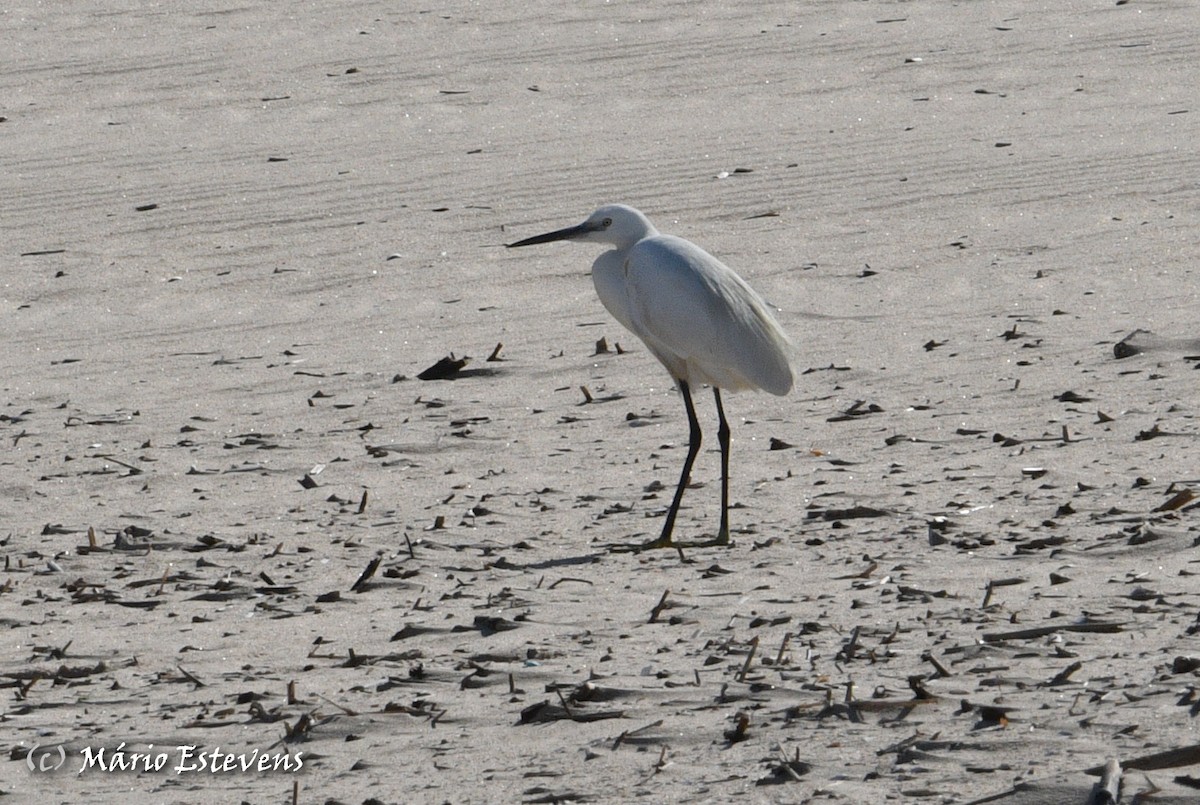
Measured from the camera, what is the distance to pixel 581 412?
24.2ft

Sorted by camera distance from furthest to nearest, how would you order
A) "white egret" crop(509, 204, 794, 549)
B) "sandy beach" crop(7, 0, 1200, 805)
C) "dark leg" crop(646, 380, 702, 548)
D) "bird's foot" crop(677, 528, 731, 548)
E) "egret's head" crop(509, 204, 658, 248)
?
"egret's head" crop(509, 204, 658, 248) < "white egret" crop(509, 204, 794, 549) < "dark leg" crop(646, 380, 702, 548) < "bird's foot" crop(677, 528, 731, 548) < "sandy beach" crop(7, 0, 1200, 805)

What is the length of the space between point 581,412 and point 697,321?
1.38 m

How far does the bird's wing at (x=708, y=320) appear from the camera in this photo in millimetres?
6086

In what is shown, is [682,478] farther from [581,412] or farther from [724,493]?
[581,412]

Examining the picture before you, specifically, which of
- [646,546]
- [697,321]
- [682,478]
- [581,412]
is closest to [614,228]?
[697,321]

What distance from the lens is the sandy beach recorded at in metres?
3.77

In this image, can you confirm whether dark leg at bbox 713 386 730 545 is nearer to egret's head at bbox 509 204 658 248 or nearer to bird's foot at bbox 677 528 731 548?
bird's foot at bbox 677 528 731 548

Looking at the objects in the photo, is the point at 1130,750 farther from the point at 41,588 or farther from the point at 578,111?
the point at 578,111

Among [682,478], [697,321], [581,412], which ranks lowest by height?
[581,412]

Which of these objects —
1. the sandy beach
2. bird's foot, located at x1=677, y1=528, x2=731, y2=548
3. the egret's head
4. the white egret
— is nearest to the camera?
the sandy beach

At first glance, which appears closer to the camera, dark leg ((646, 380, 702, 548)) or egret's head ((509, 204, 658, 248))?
dark leg ((646, 380, 702, 548))

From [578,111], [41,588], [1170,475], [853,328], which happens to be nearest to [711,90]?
[578,111]

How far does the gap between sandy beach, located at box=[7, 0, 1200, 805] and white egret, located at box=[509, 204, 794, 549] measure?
398 mm

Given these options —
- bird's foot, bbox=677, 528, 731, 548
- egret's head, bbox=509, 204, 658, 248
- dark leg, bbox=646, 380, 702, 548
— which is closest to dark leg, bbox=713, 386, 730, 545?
bird's foot, bbox=677, 528, 731, 548
